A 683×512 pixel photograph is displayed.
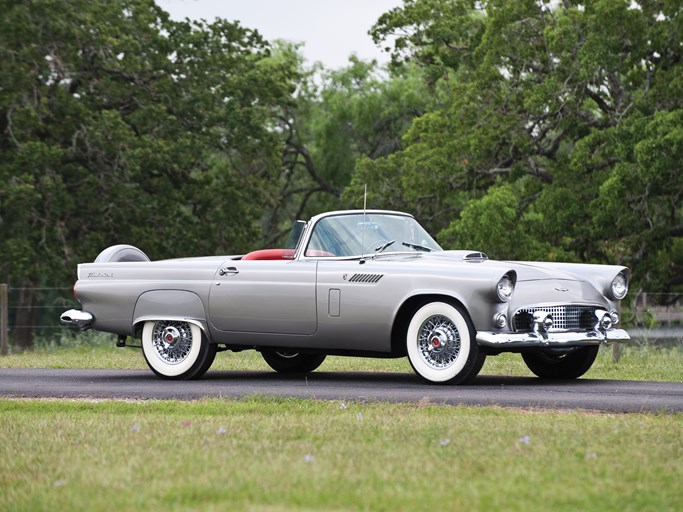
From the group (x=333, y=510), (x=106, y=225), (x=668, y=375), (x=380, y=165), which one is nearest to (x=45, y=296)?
(x=106, y=225)

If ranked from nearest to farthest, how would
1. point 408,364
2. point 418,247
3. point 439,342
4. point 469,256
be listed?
1. point 439,342
2. point 469,256
3. point 418,247
4. point 408,364

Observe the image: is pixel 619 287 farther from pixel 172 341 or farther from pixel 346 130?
pixel 346 130

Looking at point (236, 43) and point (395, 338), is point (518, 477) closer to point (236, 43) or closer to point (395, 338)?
point (395, 338)

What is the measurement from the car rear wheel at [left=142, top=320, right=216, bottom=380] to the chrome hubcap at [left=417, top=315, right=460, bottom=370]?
97.5 inches

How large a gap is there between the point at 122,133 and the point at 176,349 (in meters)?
19.4

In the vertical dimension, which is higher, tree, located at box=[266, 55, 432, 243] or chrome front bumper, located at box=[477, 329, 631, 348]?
tree, located at box=[266, 55, 432, 243]

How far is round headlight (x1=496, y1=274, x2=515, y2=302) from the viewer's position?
437 inches

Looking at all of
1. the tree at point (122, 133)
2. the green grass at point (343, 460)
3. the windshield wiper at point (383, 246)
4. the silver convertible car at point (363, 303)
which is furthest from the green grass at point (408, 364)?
the tree at point (122, 133)

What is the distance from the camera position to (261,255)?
13.2 m

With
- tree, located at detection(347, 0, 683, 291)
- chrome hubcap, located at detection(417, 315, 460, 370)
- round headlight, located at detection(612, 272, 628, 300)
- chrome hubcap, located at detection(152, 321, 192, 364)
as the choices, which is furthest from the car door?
tree, located at detection(347, 0, 683, 291)

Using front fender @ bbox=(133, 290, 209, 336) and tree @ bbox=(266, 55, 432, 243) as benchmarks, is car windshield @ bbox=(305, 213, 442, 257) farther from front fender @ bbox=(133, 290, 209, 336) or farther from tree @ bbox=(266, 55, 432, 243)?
tree @ bbox=(266, 55, 432, 243)

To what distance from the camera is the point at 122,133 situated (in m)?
31.7

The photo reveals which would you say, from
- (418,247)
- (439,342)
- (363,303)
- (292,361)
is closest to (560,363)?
(418,247)

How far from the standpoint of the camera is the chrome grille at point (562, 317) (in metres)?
11.3
